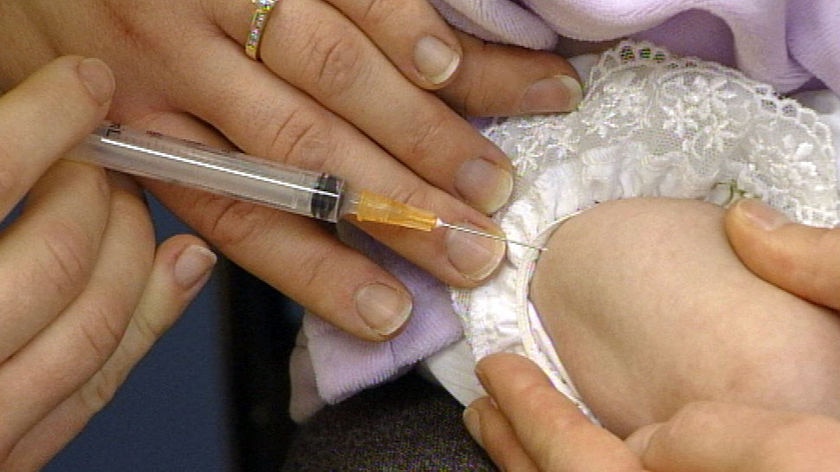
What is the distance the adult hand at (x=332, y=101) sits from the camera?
612 millimetres

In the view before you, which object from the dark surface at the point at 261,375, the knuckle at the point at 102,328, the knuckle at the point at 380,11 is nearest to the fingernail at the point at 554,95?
the knuckle at the point at 380,11

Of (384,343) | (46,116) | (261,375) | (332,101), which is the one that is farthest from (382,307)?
(261,375)

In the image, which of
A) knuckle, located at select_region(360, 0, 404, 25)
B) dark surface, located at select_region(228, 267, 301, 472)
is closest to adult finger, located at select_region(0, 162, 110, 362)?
knuckle, located at select_region(360, 0, 404, 25)

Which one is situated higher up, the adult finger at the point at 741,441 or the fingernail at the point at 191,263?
the adult finger at the point at 741,441

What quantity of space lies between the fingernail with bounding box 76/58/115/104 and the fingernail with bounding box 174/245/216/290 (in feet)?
0.39

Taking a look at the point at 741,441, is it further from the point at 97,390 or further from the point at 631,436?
the point at 97,390

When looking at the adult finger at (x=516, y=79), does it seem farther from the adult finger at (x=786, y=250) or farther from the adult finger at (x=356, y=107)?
the adult finger at (x=786, y=250)

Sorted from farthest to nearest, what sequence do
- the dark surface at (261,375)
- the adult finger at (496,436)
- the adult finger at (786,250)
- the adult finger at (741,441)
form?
the dark surface at (261,375) < the adult finger at (496,436) < the adult finger at (786,250) < the adult finger at (741,441)

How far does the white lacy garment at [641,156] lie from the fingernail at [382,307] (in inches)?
1.7

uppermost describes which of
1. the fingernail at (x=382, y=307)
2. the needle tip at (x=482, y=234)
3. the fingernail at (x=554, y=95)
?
the fingernail at (x=554, y=95)

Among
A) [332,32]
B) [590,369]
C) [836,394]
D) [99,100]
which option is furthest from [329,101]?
[836,394]

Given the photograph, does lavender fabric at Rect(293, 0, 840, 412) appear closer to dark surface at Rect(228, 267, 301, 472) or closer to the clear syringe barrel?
the clear syringe barrel

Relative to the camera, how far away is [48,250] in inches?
22.2

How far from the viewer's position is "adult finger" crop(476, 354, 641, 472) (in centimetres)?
47
